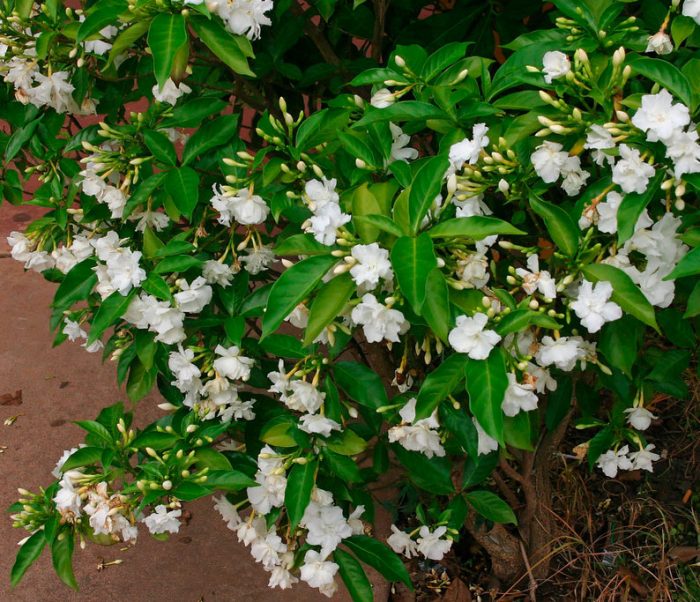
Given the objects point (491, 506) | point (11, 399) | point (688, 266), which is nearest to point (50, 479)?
point (11, 399)

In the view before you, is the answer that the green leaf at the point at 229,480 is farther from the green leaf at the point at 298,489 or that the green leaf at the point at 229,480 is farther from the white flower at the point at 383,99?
the white flower at the point at 383,99

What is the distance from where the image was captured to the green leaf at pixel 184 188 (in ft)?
5.86

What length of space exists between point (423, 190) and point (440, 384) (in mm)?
332

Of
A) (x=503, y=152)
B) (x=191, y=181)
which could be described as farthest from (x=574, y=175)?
(x=191, y=181)

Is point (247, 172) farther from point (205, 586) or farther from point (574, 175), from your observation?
point (205, 586)

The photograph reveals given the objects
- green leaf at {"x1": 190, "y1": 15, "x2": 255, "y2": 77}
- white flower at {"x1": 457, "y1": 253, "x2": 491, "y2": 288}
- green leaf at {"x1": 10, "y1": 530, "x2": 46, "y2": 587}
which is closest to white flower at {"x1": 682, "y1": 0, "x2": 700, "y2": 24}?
white flower at {"x1": 457, "y1": 253, "x2": 491, "y2": 288}

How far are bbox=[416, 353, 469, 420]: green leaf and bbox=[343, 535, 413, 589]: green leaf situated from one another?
60 cm

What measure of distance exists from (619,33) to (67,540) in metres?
1.48

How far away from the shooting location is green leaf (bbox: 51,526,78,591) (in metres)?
1.81

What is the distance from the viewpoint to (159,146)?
1.84m

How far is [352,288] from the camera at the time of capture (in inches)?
57.8

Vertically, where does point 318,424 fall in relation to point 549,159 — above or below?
below

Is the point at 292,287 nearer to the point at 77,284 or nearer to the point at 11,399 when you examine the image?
the point at 77,284

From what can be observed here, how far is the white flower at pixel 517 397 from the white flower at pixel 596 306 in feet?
0.52
